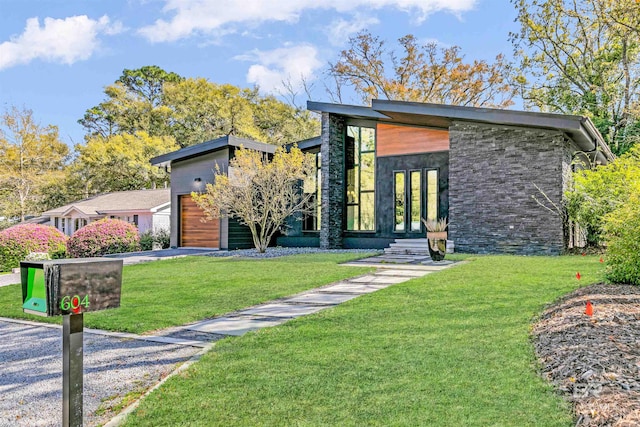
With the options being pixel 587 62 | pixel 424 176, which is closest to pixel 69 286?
pixel 424 176

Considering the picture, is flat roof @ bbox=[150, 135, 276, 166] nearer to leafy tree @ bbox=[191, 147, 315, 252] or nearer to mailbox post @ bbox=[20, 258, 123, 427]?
leafy tree @ bbox=[191, 147, 315, 252]

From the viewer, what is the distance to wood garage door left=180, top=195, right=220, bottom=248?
17.9 m

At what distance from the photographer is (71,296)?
2.38 metres

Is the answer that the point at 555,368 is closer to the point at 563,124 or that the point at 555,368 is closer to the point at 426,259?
the point at 426,259

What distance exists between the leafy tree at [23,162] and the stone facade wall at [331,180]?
24043mm

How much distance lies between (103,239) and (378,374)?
16.6 m

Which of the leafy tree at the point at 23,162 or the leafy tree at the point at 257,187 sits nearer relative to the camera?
the leafy tree at the point at 257,187

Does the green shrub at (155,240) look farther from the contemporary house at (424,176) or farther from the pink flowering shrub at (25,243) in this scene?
the pink flowering shrub at (25,243)

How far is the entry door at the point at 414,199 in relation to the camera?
14.6 meters

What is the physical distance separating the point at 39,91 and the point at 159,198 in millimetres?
16072

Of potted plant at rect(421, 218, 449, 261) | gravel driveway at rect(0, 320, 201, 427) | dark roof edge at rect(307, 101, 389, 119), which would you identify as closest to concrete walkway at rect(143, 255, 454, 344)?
potted plant at rect(421, 218, 449, 261)

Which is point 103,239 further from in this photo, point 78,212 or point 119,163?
point 119,163

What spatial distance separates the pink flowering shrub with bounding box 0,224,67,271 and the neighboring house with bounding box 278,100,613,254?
28.2ft

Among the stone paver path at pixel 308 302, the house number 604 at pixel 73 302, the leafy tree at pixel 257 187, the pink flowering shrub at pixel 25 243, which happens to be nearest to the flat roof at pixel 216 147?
the leafy tree at pixel 257 187
